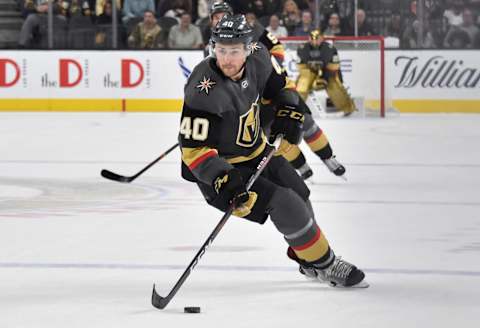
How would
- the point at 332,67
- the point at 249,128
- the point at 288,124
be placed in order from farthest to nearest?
the point at 332,67 → the point at 288,124 → the point at 249,128

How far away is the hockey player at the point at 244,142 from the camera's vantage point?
3633mm

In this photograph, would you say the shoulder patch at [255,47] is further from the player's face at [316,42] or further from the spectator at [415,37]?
the spectator at [415,37]

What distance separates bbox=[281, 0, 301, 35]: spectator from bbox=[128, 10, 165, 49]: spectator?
129 centimetres

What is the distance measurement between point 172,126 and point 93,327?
7.81 metres

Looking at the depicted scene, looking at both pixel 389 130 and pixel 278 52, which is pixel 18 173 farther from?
pixel 389 130

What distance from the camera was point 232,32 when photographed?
12.1 ft

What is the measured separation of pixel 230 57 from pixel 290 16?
31.3ft

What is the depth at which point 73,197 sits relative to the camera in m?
6.45

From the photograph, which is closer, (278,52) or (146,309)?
(146,309)

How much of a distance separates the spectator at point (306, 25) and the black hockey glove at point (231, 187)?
9.45m

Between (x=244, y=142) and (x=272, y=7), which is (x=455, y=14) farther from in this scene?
(x=244, y=142)

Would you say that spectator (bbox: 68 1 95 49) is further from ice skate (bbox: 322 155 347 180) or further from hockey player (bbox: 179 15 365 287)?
hockey player (bbox: 179 15 365 287)

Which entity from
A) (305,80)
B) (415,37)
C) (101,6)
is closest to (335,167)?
(305,80)

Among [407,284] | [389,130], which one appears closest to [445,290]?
[407,284]
